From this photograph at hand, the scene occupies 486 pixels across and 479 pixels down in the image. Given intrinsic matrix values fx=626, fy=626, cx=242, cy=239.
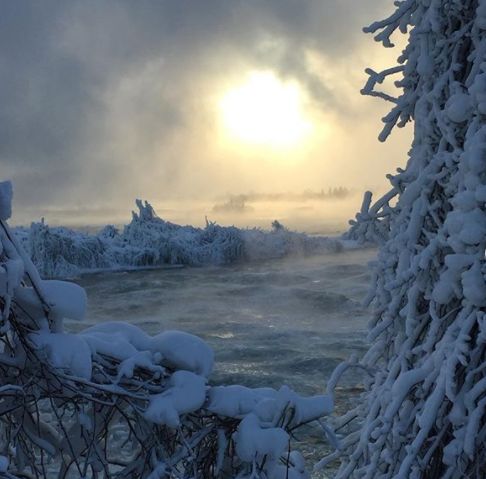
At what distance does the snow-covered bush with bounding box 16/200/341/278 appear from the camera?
3956 centimetres

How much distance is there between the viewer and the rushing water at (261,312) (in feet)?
50.0

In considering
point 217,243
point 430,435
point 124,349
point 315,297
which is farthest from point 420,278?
point 217,243

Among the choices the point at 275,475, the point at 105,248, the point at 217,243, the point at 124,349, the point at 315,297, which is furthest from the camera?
the point at 217,243

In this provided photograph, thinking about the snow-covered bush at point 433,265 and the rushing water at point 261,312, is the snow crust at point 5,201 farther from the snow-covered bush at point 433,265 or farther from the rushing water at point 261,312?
the rushing water at point 261,312

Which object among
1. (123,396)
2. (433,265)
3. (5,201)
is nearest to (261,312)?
(433,265)

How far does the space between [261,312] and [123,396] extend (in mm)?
23867

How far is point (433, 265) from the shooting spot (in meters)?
3.93

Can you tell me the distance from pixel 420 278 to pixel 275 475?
5.07 ft

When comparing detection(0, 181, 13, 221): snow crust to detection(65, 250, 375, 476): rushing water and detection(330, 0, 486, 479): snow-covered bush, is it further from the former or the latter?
detection(65, 250, 375, 476): rushing water

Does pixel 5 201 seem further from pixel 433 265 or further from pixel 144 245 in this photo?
pixel 144 245

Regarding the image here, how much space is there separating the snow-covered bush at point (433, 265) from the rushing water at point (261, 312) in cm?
49

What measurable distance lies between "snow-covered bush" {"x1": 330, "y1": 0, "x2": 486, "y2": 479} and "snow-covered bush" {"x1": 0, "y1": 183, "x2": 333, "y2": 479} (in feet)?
1.84

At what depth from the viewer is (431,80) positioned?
4.08 m

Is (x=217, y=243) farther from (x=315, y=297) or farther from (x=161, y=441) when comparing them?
(x=161, y=441)
